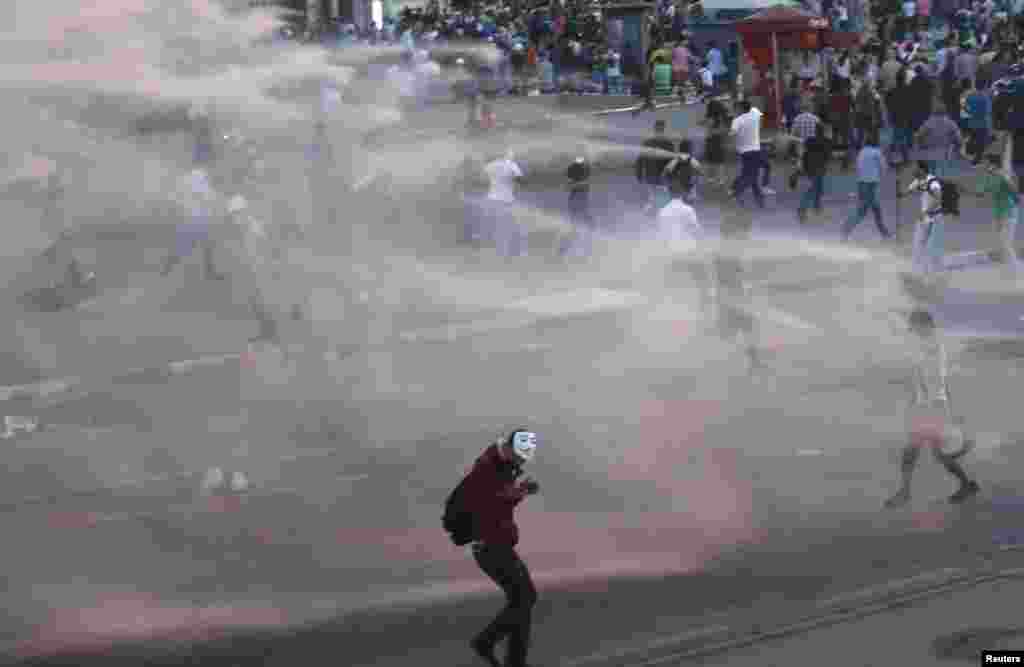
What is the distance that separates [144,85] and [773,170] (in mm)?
17100

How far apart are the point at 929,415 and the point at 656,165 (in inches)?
383

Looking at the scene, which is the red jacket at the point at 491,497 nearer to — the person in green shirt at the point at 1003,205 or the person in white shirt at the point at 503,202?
the person in white shirt at the point at 503,202

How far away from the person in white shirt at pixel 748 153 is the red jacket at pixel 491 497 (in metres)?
15.2

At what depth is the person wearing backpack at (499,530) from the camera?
1022 centimetres

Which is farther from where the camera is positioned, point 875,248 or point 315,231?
point 875,248

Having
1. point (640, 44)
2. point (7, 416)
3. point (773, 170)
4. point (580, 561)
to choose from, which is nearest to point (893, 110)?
point (773, 170)

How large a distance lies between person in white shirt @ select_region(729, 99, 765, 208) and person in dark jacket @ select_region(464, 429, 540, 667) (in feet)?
50.0

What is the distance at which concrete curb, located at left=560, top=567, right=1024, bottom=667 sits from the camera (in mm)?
10352

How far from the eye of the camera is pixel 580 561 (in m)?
12.5

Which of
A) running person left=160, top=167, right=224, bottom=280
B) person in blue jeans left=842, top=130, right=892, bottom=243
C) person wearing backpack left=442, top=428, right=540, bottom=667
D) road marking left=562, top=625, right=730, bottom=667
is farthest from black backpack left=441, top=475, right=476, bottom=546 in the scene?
person in blue jeans left=842, top=130, right=892, bottom=243

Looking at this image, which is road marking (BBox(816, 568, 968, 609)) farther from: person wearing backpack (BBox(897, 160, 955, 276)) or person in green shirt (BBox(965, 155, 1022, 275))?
person in green shirt (BBox(965, 155, 1022, 275))

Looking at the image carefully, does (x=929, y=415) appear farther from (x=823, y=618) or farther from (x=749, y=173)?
(x=749, y=173)

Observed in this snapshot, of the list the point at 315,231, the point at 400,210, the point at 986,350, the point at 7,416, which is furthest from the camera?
the point at 400,210

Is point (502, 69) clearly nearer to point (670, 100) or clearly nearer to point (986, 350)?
point (670, 100)
